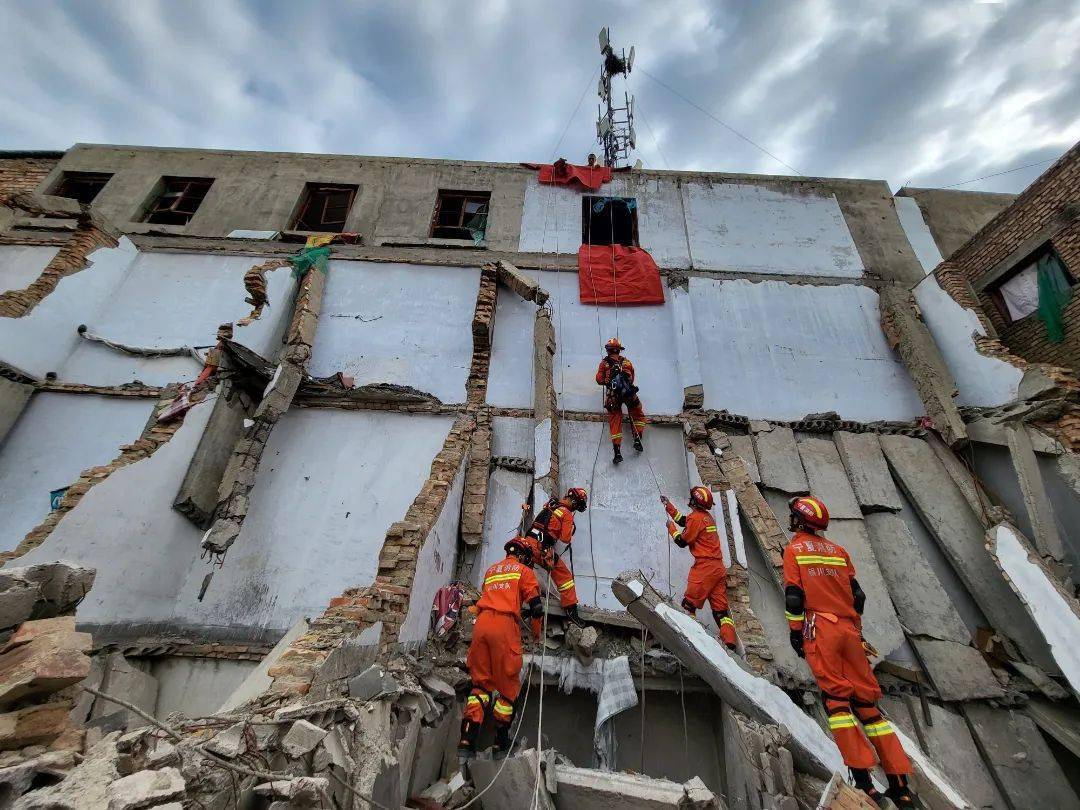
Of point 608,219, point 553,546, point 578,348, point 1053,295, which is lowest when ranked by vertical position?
point 553,546

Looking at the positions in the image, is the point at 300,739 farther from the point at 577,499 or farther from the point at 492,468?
the point at 492,468

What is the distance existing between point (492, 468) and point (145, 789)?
5348 mm

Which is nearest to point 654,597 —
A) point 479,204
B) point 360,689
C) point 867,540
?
point 360,689

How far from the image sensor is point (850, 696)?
10.9ft

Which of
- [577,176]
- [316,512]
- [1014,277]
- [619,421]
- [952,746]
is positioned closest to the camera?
[952,746]

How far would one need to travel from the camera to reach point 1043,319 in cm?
708

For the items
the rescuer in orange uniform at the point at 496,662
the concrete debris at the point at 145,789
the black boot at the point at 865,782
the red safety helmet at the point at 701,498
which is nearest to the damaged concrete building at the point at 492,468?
the concrete debris at the point at 145,789

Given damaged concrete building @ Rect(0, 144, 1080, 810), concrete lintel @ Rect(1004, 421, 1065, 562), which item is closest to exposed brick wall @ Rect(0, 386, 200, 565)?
damaged concrete building @ Rect(0, 144, 1080, 810)

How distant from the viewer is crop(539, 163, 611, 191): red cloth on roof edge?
995cm

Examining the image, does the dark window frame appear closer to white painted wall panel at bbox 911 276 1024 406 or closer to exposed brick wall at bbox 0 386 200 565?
white painted wall panel at bbox 911 276 1024 406

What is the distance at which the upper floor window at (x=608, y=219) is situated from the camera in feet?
32.2

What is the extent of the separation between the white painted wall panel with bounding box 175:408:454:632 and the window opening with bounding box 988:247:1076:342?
967 cm

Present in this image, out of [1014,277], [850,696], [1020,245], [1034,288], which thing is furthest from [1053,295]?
[850,696]

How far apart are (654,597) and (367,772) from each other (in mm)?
2755
